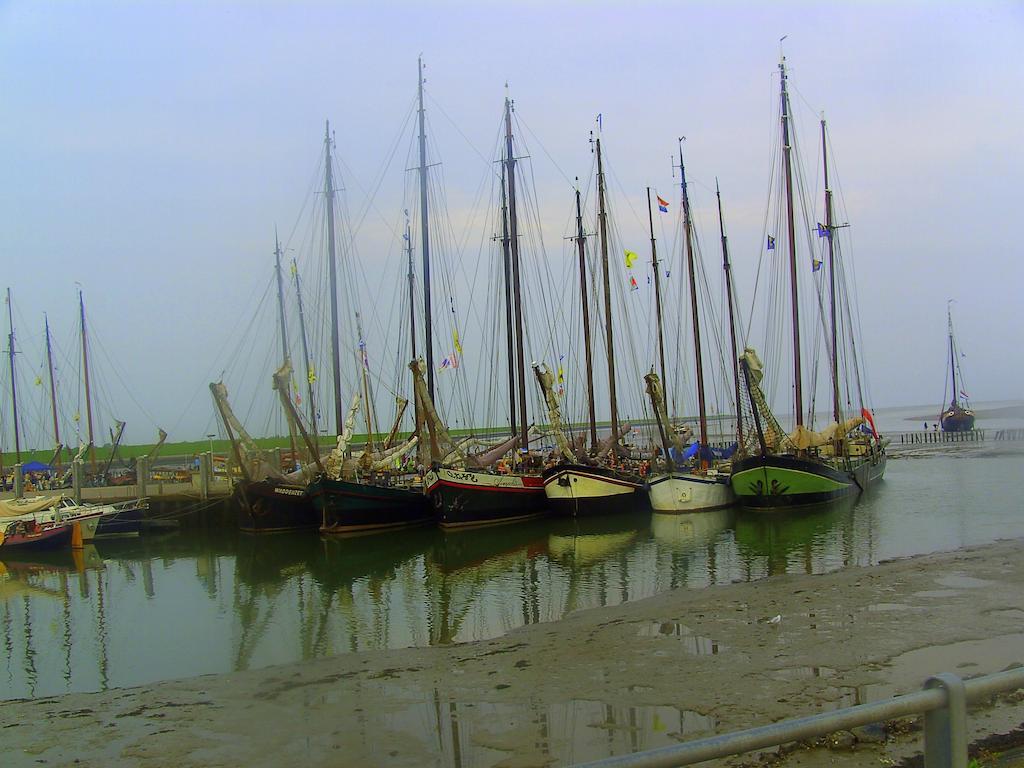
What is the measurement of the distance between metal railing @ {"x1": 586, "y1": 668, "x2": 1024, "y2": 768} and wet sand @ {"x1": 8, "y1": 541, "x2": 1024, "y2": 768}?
3508mm

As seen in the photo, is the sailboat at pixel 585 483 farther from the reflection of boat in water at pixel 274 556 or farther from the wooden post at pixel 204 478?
the wooden post at pixel 204 478

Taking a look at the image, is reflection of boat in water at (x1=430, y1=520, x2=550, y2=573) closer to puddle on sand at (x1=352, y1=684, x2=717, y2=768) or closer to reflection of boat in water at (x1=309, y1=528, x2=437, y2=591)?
reflection of boat in water at (x1=309, y1=528, x2=437, y2=591)

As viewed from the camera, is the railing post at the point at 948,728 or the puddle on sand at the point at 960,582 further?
the puddle on sand at the point at 960,582

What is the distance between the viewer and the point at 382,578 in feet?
73.8

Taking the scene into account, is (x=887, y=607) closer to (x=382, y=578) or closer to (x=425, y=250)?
(x=382, y=578)

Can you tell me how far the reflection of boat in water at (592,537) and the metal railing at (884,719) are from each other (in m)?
19.2

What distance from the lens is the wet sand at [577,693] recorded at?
8.49 meters

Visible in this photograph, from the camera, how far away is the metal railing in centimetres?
308

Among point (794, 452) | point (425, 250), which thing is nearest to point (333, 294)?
point (425, 250)

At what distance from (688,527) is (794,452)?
8054 mm

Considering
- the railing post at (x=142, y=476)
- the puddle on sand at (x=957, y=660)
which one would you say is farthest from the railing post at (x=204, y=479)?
the puddle on sand at (x=957, y=660)

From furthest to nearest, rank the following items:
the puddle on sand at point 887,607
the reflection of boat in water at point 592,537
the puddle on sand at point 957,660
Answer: the reflection of boat in water at point 592,537 → the puddle on sand at point 887,607 → the puddle on sand at point 957,660

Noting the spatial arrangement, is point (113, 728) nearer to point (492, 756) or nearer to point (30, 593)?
point (492, 756)

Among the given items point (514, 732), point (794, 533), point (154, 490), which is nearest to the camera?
point (514, 732)
